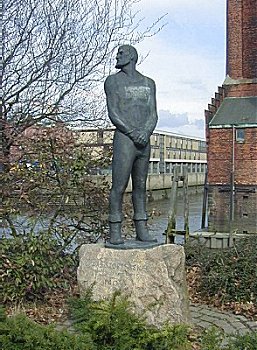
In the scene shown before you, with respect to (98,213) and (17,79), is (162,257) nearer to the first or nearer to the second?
(98,213)

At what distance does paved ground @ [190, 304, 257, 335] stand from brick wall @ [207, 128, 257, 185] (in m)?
14.9

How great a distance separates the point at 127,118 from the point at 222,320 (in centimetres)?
254

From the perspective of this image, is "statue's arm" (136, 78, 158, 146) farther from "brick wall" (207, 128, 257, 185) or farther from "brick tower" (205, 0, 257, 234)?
"brick wall" (207, 128, 257, 185)

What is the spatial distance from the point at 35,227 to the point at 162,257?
2.62m

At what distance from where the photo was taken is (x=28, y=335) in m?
3.70

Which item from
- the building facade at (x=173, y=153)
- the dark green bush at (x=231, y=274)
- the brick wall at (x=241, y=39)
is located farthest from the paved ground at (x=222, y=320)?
the building facade at (x=173, y=153)

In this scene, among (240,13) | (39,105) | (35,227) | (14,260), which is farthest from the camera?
(240,13)

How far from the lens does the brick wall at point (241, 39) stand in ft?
71.9

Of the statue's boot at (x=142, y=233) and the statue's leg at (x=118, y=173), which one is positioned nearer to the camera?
the statue's leg at (x=118, y=173)

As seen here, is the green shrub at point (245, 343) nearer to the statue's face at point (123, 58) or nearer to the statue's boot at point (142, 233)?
the statue's boot at point (142, 233)

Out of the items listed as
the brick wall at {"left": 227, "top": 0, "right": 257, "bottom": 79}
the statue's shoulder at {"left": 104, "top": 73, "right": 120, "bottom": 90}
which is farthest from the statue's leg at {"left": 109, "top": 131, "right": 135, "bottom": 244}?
the brick wall at {"left": 227, "top": 0, "right": 257, "bottom": 79}

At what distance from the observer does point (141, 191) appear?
554 cm

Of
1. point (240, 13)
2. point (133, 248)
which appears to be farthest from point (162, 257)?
point (240, 13)

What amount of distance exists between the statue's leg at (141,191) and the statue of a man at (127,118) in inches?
0.4
